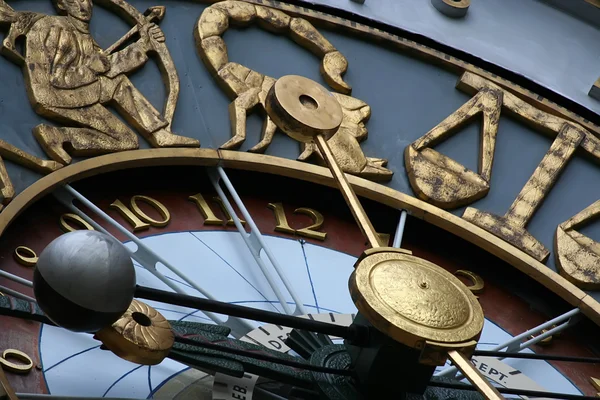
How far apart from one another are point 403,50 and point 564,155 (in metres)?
0.60

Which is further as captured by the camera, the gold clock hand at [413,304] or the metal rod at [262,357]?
the metal rod at [262,357]

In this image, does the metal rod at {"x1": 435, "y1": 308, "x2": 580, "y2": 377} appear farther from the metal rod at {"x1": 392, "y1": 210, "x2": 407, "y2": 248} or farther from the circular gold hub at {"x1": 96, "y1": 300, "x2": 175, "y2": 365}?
the circular gold hub at {"x1": 96, "y1": 300, "x2": 175, "y2": 365}

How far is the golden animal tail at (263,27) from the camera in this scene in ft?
11.4

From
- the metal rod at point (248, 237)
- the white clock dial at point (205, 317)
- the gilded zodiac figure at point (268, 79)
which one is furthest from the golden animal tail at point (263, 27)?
the white clock dial at point (205, 317)

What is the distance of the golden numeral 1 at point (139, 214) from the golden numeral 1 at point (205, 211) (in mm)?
99

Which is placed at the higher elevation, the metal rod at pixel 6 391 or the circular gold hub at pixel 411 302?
the circular gold hub at pixel 411 302

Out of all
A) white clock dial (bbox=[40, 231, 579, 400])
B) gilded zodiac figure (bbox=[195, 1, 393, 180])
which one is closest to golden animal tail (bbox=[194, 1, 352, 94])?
gilded zodiac figure (bbox=[195, 1, 393, 180])

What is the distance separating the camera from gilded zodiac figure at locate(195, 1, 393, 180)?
11.0ft

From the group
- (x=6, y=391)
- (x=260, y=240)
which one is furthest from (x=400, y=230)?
(x=6, y=391)

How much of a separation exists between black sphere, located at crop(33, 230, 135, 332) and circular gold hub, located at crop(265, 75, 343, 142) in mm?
700

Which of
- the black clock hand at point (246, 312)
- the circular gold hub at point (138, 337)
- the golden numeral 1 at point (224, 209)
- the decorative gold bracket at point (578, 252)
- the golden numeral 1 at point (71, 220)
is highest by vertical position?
the black clock hand at point (246, 312)

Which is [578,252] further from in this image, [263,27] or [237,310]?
[237,310]

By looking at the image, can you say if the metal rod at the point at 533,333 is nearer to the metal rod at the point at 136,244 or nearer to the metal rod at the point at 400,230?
the metal rod at the point at 400,230

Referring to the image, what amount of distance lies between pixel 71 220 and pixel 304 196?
0.73 metres
